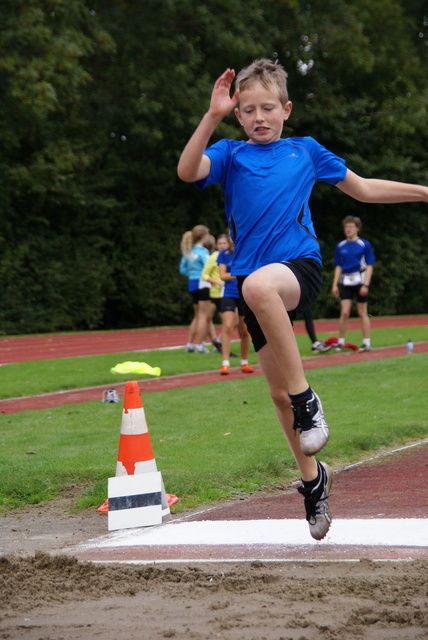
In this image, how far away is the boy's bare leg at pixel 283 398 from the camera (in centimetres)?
469

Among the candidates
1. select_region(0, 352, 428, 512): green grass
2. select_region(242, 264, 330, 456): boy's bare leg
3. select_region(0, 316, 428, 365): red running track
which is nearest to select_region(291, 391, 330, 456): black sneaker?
select_region(242, 264, 330, 456): boy's bare leg

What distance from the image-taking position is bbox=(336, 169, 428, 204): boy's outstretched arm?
4992mm

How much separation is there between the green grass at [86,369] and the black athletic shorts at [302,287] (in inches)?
308

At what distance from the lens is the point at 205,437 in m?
8.25

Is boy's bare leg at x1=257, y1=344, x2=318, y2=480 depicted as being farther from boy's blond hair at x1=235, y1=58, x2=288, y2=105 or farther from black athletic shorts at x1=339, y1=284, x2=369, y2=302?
black athletic shorts at x1=339, y1=284, x2=369, y2=302

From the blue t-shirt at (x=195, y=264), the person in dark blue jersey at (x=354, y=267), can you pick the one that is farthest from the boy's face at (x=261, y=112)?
the blue t-shirt at (x=195, y=264)

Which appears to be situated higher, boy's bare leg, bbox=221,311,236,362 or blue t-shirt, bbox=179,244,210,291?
blue t-shirt, bbox=179,244,210,291

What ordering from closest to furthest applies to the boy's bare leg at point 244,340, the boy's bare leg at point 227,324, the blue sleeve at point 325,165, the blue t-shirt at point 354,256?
the blue sleeve at point 325,165 → the boy's bare leg at point 227,324 → the boy's bare leg at point 244,340 → the blue t-shirt at point 354,256

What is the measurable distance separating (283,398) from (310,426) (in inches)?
18.6

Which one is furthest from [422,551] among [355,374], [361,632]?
[355,374]

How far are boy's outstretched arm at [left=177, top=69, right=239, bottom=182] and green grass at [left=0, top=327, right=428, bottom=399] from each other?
8007 mm

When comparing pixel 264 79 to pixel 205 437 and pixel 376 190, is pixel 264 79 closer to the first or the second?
pixel 376 190

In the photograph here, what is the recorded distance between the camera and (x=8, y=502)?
629 cm

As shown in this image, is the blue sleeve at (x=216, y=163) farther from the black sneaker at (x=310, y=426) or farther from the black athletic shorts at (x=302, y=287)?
the black sneaker at (x=310, y=426)
